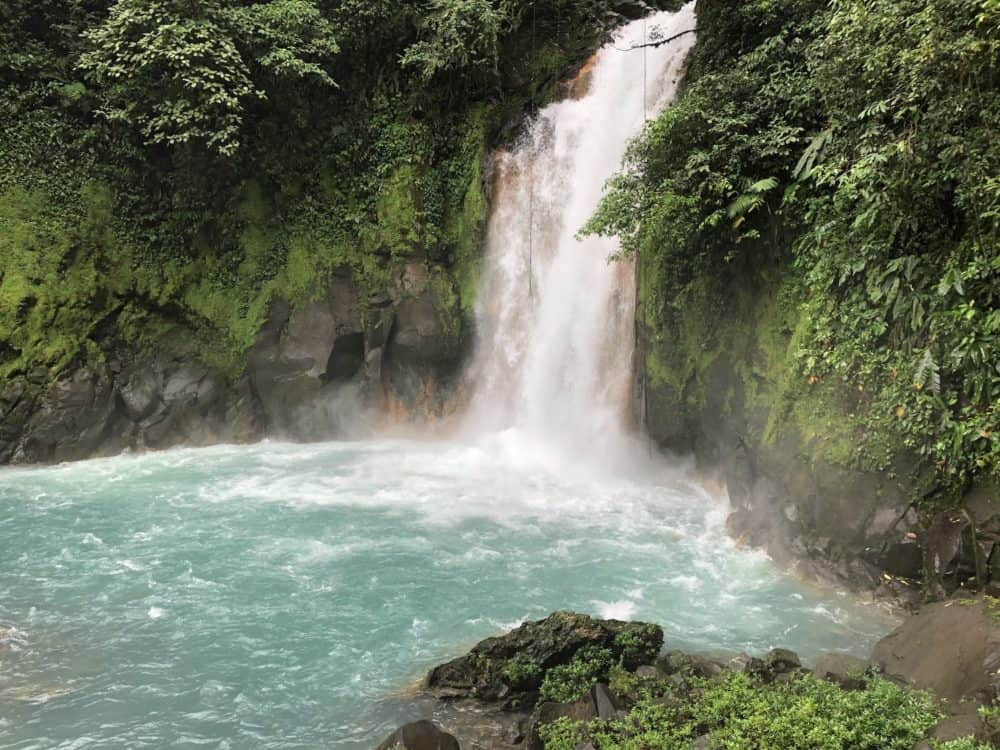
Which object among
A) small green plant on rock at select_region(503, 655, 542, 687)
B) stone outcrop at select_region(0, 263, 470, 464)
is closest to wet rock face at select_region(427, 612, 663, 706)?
small green plant on rock at select_region(503, 655, 542, 687)

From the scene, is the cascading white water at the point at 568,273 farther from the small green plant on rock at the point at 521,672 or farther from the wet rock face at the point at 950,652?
the small green plant on rock at the point at 521,672

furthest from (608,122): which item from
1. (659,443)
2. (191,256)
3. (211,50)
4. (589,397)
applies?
(191,256)

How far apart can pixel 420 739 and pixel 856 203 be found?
727 cm

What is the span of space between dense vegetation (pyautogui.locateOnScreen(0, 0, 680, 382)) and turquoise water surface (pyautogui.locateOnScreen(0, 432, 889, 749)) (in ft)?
13.8

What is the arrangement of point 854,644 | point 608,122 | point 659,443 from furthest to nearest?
point 608,122 < point 659,443 < point 854,644

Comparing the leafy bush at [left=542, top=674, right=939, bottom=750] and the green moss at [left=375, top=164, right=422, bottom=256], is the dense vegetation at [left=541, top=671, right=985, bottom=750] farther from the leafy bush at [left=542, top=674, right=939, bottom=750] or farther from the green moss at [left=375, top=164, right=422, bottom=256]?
the green moss at [left=375, top=164, right=422, bottom=256]

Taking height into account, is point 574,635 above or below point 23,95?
below

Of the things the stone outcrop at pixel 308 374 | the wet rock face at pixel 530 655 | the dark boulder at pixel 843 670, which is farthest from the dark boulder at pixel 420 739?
the stone outcrop at pixel 308 374

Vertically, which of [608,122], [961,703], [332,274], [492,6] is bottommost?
[961,703]

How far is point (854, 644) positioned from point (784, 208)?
5340 millimetres

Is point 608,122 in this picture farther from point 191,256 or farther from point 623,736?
point 623,736

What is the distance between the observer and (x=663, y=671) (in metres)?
6.32

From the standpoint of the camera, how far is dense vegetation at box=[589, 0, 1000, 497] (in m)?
6.40

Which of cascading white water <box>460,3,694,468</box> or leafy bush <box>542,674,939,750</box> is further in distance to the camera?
cascading white water <box>460,3,694,468</box>
